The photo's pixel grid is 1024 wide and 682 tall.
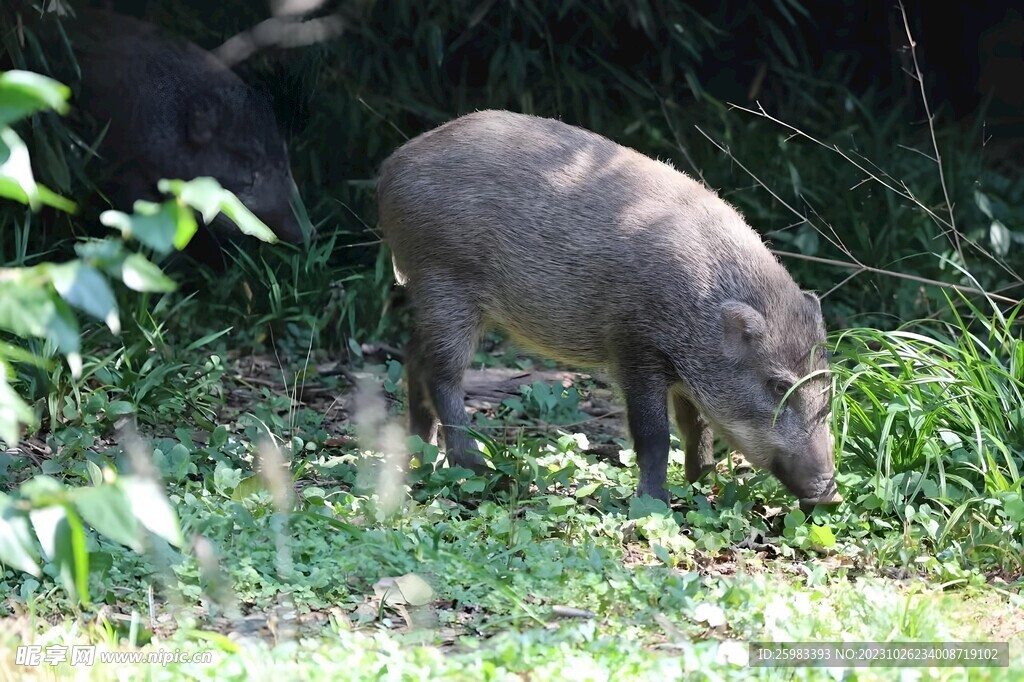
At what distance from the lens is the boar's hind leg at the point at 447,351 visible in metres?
4.89

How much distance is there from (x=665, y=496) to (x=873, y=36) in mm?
5668

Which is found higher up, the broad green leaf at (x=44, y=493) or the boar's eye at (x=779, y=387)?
the broad green leaf at (x=44, y=493)

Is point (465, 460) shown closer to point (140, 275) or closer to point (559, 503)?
point (559, 503)

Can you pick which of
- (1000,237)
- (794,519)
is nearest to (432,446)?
(794,519)

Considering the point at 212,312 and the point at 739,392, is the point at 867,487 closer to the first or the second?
the point at 739,392

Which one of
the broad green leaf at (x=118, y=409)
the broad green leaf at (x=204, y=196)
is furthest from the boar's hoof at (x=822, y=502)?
the broad green leaf at (x=204, y=196)

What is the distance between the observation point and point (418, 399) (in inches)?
202

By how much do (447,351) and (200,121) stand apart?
8.76 ft

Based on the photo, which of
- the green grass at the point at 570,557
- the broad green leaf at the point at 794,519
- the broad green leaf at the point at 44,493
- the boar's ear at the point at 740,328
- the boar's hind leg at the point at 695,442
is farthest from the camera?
the boar's hind leg at the point at 695,442

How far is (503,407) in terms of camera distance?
19.3 feet

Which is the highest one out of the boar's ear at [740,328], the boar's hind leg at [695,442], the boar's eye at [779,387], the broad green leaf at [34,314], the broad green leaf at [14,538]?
the broad green leaf at [34,314]

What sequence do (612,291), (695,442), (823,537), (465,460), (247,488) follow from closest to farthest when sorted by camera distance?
(823,537)
(247,488)
(612,291)
(465,460)
(695,442)

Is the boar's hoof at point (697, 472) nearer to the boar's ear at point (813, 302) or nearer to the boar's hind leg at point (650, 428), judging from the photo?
the boar's hind leg at point (650, 428)

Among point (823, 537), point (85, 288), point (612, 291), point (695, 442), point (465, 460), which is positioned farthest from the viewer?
point (695, 442)
